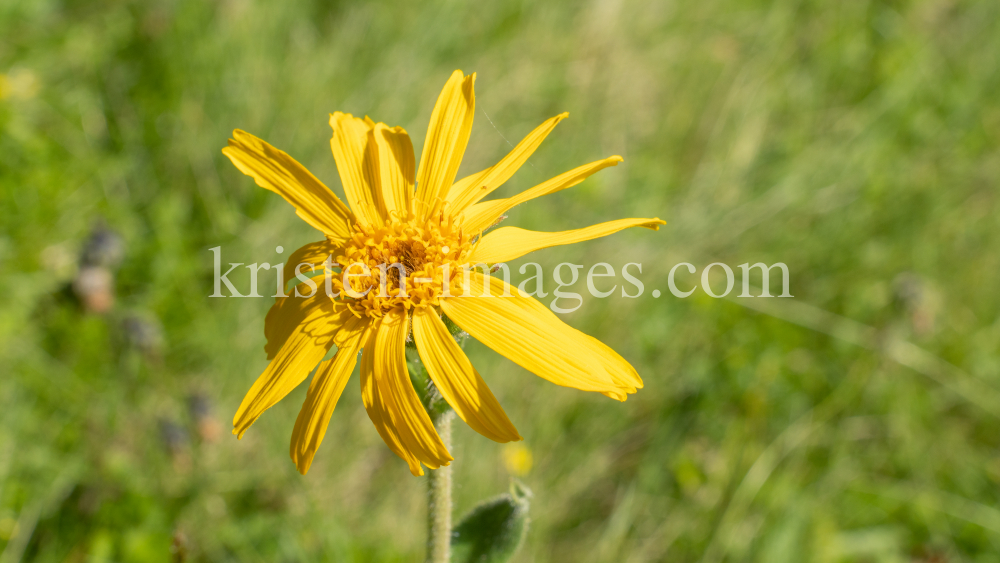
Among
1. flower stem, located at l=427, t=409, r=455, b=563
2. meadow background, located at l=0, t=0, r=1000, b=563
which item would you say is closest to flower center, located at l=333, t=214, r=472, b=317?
flower stem, located at l=427, t=409, r=455, b=563

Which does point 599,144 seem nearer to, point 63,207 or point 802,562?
point 802,562

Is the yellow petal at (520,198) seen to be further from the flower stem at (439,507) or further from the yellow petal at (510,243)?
the flower stem at (439,507)

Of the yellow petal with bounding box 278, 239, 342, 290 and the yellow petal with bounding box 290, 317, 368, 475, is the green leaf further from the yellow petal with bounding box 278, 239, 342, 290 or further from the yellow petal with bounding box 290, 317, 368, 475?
the yellow petal with bounding box 278, 239, 342, 290

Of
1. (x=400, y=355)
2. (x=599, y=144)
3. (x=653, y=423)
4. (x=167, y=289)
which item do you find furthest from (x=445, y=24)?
(x=400, y=355)

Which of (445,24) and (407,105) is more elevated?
(445,24)

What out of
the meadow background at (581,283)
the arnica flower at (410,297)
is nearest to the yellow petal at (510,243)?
the arnica flower at (410,297)

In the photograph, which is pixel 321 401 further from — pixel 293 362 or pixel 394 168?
pixel 394 168
